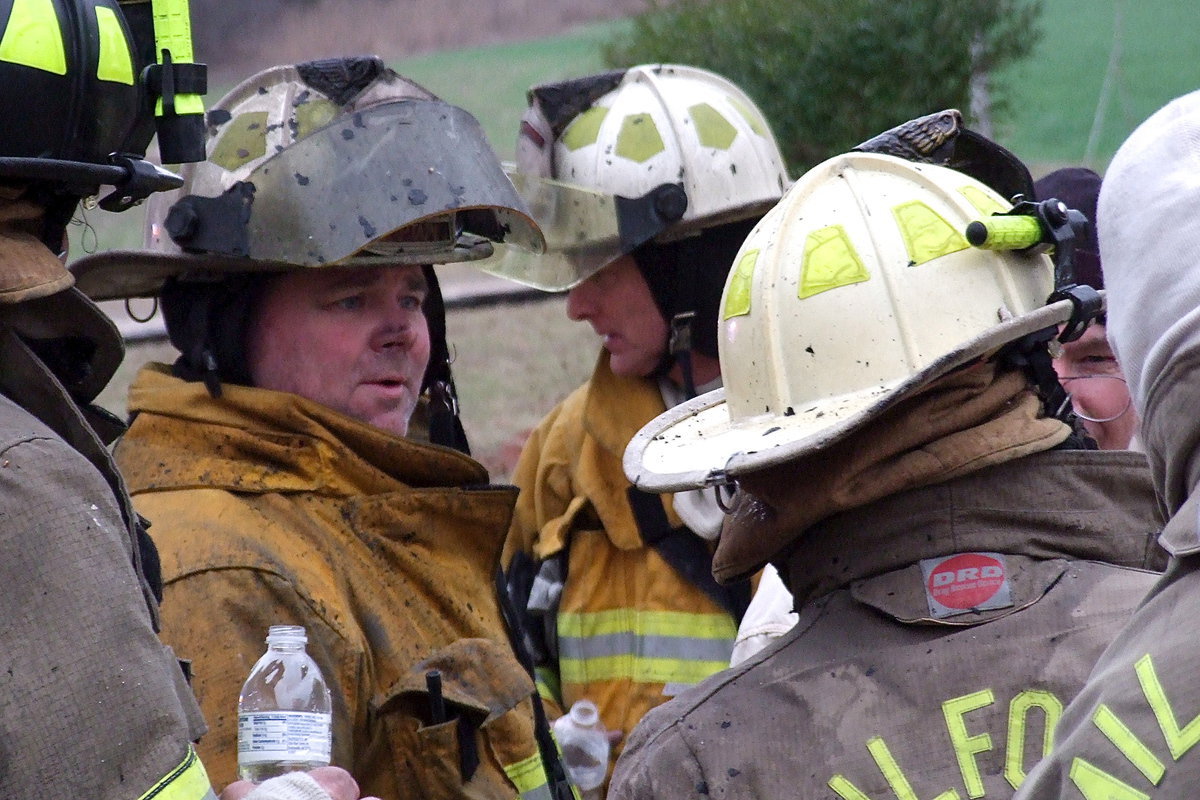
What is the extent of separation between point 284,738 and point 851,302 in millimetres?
1154

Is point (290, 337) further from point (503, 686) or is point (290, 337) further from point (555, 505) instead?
point (555, 505)

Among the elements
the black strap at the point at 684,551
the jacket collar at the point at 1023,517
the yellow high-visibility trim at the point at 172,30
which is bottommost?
the black strap at the point at 684,551

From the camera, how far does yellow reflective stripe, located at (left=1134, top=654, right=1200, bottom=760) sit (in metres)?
1.43

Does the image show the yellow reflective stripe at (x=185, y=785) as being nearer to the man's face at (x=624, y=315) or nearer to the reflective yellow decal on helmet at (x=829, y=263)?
the reflective yellow decal on helmet at (x=829, y=263)

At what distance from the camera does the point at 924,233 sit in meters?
2.52

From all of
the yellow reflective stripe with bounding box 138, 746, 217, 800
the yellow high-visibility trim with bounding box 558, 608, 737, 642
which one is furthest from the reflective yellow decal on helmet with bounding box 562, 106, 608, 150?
the yellow reflective stripe with bounding box 138, 746, 217, 800

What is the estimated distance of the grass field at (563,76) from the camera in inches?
377

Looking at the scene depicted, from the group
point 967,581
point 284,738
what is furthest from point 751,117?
point 284,738

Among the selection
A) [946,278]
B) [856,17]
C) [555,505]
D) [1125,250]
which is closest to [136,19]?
[946,278]

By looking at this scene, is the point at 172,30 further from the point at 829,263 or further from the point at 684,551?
the point at 684,551

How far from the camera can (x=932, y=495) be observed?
2357 mm

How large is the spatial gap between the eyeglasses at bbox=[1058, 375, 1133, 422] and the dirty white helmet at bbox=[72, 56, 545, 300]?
1.55 meters

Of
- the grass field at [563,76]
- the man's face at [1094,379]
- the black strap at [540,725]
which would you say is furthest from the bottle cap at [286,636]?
the grass field at [563,76]

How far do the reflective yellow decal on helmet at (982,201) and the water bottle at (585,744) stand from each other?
6.55 feet
